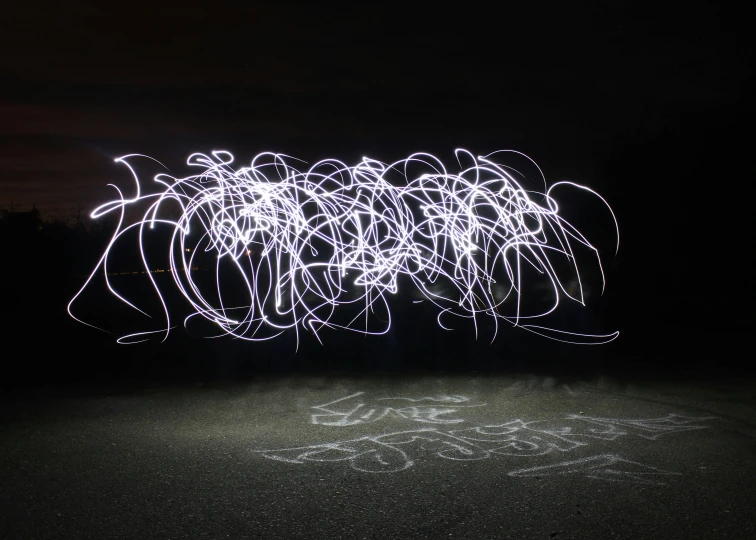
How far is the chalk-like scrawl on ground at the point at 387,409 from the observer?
5984 millimetres

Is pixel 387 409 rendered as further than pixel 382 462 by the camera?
Yes

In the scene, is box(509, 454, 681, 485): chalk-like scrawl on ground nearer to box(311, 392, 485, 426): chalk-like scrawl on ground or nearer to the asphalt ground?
the asphalt ground

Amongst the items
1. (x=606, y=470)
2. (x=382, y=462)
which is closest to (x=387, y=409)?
(x=382, y=462)

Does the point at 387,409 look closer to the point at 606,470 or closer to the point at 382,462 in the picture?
the point at 382,462

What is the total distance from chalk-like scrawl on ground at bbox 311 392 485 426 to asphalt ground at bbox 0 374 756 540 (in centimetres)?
3

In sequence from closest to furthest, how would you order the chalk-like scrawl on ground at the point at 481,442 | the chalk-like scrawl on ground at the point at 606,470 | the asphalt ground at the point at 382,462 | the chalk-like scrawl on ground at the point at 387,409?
the asphalt ground at the point at 382,462, the chalk-like scrawl on ground at the point at 606,470, the chalk-like scrawl on ground at the point at 481,442, the chalk-like scrawl on ground at the point at 387,409

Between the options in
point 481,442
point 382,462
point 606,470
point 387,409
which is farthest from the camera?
point 387,409

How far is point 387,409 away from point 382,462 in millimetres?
1658

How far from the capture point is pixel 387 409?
6406 mm

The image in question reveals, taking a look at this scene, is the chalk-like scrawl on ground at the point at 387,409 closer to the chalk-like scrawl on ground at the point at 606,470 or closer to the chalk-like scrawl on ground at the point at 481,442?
the chalk-like scrawl on ground at the point at 481,442

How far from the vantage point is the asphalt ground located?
3682mm

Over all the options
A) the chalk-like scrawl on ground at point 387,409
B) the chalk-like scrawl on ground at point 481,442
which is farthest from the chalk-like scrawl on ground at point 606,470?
the chalk-like scrawl on ground at point 387,409

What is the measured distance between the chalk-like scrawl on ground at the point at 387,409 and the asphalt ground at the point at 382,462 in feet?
0.10

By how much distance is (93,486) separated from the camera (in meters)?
4.27
